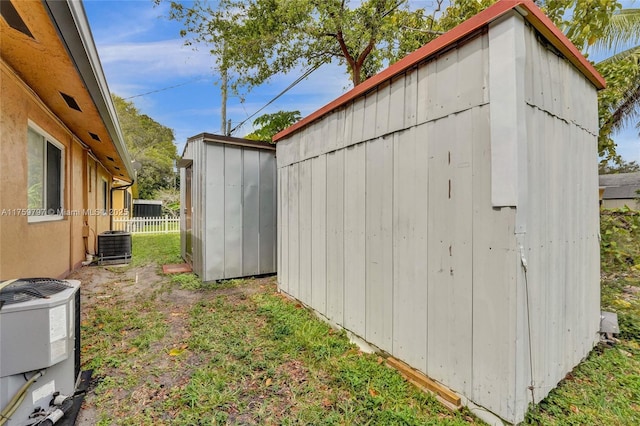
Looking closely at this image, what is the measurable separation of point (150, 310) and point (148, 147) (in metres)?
30.8

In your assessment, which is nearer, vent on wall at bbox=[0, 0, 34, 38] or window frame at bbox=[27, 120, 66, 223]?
vent on wall at bbox=[0, 0, 34, 38]

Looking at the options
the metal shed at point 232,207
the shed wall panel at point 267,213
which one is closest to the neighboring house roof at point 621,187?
the shed wall panel at point 267,213

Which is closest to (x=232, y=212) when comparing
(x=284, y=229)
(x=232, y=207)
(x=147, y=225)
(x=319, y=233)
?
(x=232, y=207)

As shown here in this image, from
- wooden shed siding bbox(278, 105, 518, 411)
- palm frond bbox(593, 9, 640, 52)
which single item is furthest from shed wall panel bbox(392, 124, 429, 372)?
palm frond bbox(593, 9, 640, 52)

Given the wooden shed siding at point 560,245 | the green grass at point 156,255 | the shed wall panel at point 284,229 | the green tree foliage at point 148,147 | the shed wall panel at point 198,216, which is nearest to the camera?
the wooden shed siding at point 560,245

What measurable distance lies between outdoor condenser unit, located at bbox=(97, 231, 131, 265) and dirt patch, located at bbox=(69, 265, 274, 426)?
0.51 metres

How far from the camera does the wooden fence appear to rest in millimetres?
13050

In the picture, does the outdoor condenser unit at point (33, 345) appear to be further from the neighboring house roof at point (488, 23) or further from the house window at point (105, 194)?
the house window at point (105, 194)

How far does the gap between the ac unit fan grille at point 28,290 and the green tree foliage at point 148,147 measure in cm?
2046

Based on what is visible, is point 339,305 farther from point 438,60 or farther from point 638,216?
point 638,216

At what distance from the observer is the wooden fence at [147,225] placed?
1305 centimetres

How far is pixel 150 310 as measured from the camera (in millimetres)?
3959

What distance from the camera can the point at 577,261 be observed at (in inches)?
94.1

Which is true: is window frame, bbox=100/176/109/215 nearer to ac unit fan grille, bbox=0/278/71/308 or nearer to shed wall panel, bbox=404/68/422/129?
ac unit fan grille, bbox=0/278/71/308
